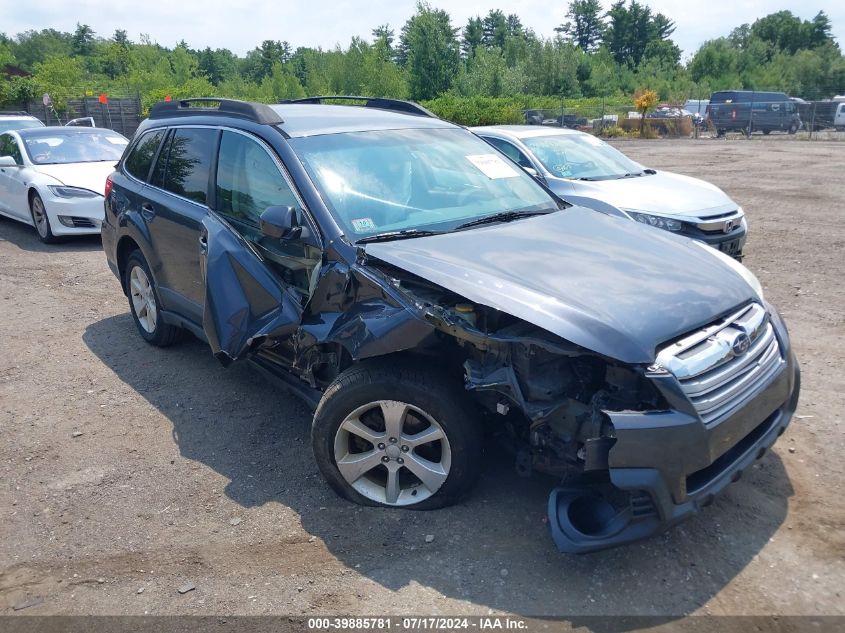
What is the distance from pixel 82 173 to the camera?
10.7m

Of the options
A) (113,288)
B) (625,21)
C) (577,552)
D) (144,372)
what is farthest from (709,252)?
(625,21)

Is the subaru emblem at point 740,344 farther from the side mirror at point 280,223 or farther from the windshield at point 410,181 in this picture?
the side mirror at point 280,223

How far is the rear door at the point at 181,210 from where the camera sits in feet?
16.2

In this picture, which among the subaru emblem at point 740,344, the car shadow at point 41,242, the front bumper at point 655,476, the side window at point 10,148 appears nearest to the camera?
the front bumper at point 655,476

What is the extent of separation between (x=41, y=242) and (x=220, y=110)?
7216 mm

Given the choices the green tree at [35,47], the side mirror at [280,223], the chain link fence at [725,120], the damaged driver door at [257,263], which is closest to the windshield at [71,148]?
the damaged driver door at [257,263]

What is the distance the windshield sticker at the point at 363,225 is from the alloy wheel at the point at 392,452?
0.96 m

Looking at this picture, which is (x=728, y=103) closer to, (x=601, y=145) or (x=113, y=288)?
(x=601, y=145)

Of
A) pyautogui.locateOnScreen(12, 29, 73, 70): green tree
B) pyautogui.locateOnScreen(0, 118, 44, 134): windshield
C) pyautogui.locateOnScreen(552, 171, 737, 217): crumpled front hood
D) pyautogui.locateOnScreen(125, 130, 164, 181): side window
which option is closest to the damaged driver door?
pyautogui.locateOnScreen(125, 130, 164, 181): side window

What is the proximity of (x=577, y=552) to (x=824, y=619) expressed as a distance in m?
0.97

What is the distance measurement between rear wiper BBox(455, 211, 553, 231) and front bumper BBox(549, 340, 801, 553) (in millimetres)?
1627

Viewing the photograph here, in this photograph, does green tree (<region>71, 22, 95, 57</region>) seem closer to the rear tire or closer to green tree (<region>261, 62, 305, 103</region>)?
green tree (<region>261, 62, 305, 103</region>)

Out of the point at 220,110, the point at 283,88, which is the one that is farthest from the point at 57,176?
the point at 283,88

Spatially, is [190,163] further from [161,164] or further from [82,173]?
[82,173]
